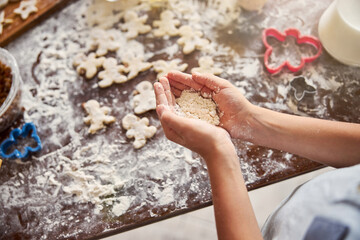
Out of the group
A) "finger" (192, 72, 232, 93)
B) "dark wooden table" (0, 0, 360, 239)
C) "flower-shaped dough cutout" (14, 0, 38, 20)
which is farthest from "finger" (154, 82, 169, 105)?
"flower-shaped dough cutout" (14, 0, 38, 20)

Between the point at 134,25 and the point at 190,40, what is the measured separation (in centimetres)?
28

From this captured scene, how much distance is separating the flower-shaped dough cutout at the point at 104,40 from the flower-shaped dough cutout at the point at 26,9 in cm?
32

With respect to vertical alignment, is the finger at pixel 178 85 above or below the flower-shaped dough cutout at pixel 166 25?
below

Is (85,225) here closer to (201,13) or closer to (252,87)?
(252,87)

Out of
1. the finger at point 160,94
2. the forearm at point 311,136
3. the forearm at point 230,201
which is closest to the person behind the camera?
the forearm at point 230,201

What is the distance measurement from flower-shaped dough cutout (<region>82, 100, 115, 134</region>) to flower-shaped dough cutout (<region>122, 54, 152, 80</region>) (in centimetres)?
18

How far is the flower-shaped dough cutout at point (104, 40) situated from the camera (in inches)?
50.6

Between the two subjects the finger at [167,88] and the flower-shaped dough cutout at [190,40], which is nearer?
the finger at [167,88]

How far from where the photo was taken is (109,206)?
3.39ft

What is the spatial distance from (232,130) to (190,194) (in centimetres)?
28

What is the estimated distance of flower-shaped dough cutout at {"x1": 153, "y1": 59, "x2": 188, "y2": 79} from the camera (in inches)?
47.8

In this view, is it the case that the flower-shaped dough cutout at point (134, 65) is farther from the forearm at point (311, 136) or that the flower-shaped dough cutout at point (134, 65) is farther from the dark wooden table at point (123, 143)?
the forearm at point (311, 136)

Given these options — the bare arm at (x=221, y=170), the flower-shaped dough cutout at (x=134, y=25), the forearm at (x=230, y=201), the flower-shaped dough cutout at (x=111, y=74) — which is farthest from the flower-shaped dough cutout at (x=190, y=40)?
the forearm at (x=230, y=201)

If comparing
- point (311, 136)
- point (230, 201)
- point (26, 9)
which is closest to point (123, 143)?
point (230, 201)
